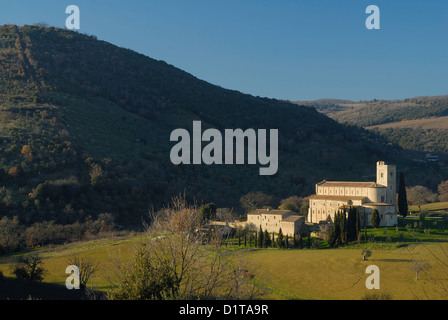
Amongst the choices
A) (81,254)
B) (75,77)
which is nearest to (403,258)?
(81,254)

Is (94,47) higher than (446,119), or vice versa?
(94,47)

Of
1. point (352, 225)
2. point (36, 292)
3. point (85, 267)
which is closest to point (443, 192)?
point (352, 225)

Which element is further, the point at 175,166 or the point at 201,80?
the point at 201,80

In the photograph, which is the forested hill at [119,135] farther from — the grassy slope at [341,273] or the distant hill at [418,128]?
the grassy slope at [341,273]

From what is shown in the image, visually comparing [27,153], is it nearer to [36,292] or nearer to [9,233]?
[9,233]

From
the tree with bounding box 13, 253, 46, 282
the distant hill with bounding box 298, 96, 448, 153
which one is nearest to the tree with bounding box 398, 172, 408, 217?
the tree with bounding box 13, 253, 46, 282

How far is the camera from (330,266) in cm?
3331

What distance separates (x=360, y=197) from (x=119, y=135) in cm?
4578

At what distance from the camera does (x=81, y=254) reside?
125ft

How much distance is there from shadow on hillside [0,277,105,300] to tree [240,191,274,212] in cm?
3908

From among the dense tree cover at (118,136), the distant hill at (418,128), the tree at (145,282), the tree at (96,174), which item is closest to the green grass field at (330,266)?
the tree at (145,282)

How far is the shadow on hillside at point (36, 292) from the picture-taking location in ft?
75.6

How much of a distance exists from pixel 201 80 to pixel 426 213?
3613 inches
